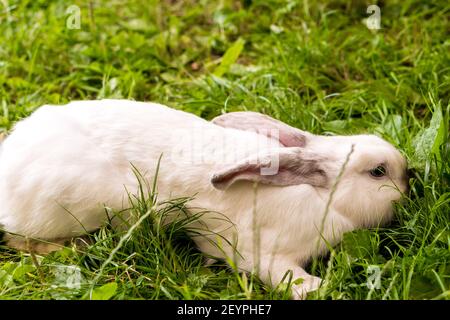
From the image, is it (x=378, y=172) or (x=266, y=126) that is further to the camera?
(x=266, y=126)

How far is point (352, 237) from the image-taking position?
3293 mm

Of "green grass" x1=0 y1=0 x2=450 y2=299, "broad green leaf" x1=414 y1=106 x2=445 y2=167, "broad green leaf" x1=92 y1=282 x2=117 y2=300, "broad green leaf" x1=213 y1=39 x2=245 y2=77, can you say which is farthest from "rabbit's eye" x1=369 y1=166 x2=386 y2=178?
"broad green leaf" x1=213 y1=39 x2=245 y2=77

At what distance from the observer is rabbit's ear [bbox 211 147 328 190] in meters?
3.27

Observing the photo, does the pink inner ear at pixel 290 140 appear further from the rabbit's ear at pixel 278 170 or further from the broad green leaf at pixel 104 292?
the broad green leaf at pixel 104 292

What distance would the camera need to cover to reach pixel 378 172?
11.4ft

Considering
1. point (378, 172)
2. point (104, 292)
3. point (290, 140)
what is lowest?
point (104, 292)

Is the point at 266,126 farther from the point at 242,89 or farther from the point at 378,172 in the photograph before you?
the point at 242,89

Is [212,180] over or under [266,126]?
under

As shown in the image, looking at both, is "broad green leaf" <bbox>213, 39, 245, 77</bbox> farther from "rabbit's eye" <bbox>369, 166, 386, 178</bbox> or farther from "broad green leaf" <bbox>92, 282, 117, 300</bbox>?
"broad green leaf" <bbox>92, 282, 117, 300</bbox>

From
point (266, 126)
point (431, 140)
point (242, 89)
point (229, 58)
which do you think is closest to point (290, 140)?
point (266, 126)

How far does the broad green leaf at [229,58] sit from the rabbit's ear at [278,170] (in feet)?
5.55

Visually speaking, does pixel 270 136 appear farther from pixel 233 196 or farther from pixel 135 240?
pixel 135 240

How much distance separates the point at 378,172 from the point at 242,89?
4.62 ft

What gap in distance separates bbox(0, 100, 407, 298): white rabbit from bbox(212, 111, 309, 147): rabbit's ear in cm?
2
